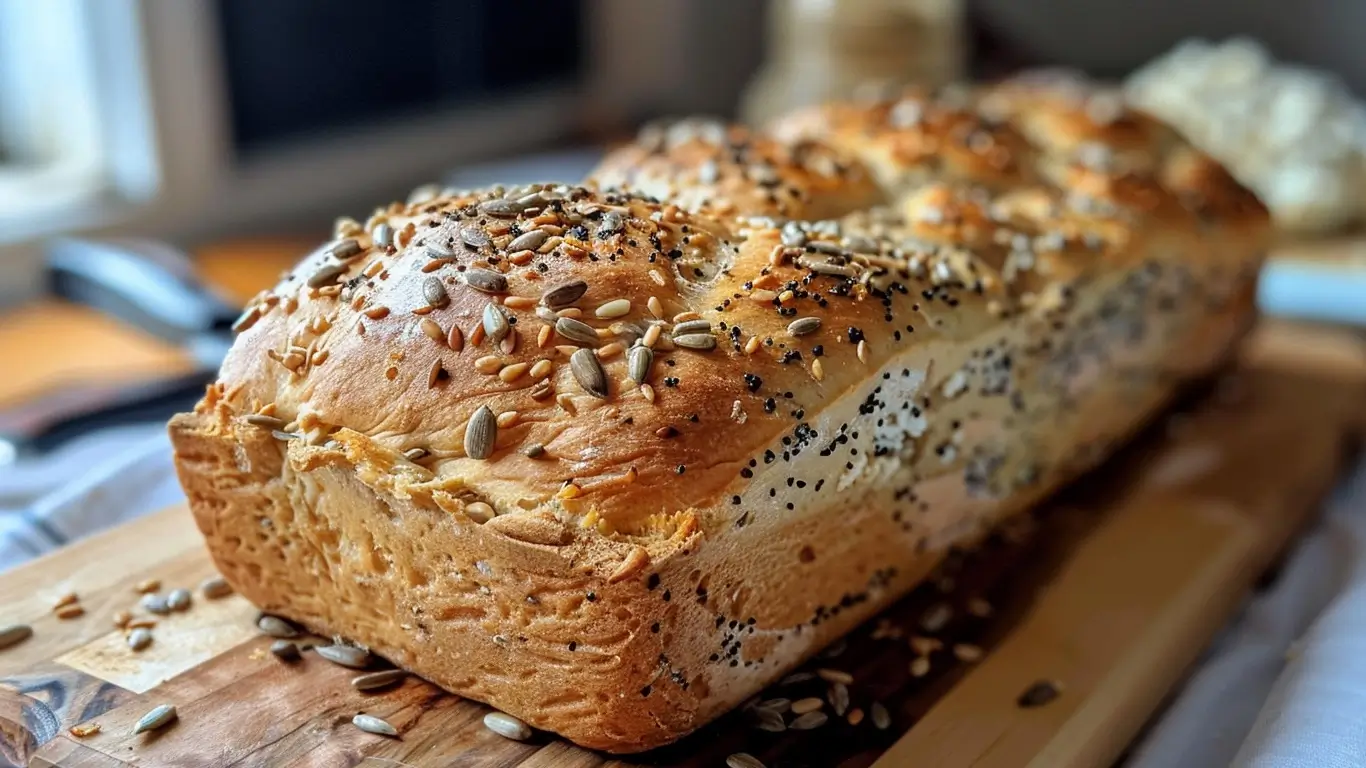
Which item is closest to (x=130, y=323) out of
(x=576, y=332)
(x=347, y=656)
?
(x=347, y=656)

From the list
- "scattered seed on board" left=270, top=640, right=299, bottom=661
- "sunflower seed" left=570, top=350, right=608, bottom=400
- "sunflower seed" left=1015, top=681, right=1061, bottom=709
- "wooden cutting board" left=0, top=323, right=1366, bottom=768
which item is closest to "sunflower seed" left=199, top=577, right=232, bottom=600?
"wooden cutting board" left=0, top=323, right=1366, bottom=768

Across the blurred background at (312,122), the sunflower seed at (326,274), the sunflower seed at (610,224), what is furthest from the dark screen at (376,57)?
the sunflower seed at (610,224)

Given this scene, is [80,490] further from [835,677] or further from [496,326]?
[835,677]

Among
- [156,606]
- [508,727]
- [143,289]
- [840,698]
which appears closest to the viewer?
[508,727]

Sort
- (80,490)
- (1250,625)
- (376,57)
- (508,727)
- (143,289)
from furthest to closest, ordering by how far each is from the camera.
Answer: (376,57), (143,289), (80,490), (1250,625), (508,727)

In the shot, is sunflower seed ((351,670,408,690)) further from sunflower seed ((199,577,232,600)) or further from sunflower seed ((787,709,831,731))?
sunflower seed ((787,709,831,731))

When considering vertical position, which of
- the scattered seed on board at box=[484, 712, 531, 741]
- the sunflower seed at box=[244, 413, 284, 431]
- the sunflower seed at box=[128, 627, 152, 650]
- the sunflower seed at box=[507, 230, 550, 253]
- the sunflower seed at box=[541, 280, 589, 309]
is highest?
the sunflower seed at box=[507, 230, 550, 253]

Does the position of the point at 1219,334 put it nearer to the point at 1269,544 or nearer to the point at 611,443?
the point at 1269,544
